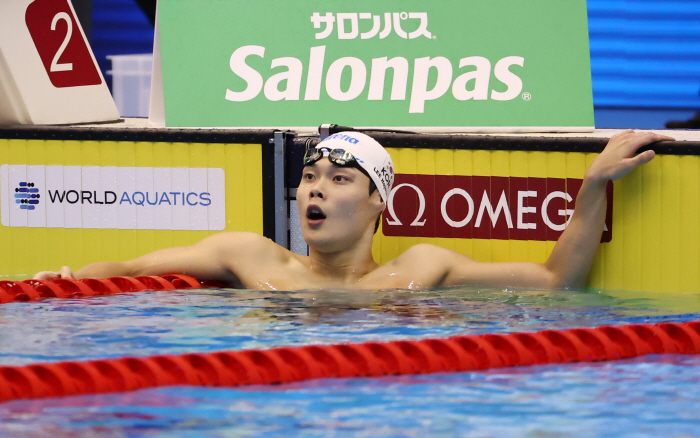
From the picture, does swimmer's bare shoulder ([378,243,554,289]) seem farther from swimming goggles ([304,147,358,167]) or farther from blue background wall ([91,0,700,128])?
blue background wall ([91,0,700,128])

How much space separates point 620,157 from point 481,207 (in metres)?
0.69

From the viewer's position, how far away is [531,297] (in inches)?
147

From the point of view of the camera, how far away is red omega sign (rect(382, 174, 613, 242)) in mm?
4008

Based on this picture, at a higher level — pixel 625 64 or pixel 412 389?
pixel 625 64

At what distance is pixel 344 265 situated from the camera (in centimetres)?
386

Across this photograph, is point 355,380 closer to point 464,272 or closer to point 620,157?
point 464,272

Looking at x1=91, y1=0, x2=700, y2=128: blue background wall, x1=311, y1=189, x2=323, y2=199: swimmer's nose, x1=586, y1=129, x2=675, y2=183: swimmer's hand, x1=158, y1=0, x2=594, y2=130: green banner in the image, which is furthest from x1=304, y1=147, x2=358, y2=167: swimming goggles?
x1=91, y1=0, x2=700, y2=128: blue background wall

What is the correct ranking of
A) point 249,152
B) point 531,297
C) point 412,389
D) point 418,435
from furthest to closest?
point 249,152 < point 531,297 < point 412,389 < point 418,435

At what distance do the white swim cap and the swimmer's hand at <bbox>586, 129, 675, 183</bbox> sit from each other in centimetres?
87

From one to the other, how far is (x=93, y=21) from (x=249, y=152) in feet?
20.2

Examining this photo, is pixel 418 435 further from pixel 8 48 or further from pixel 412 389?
pixel 8 48

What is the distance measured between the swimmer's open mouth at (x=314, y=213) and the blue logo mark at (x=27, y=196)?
5.37 feet

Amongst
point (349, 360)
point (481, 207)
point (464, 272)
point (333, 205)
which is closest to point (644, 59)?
point (481, 207)

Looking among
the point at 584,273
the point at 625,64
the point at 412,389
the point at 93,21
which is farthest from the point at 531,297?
the point at 93,21
